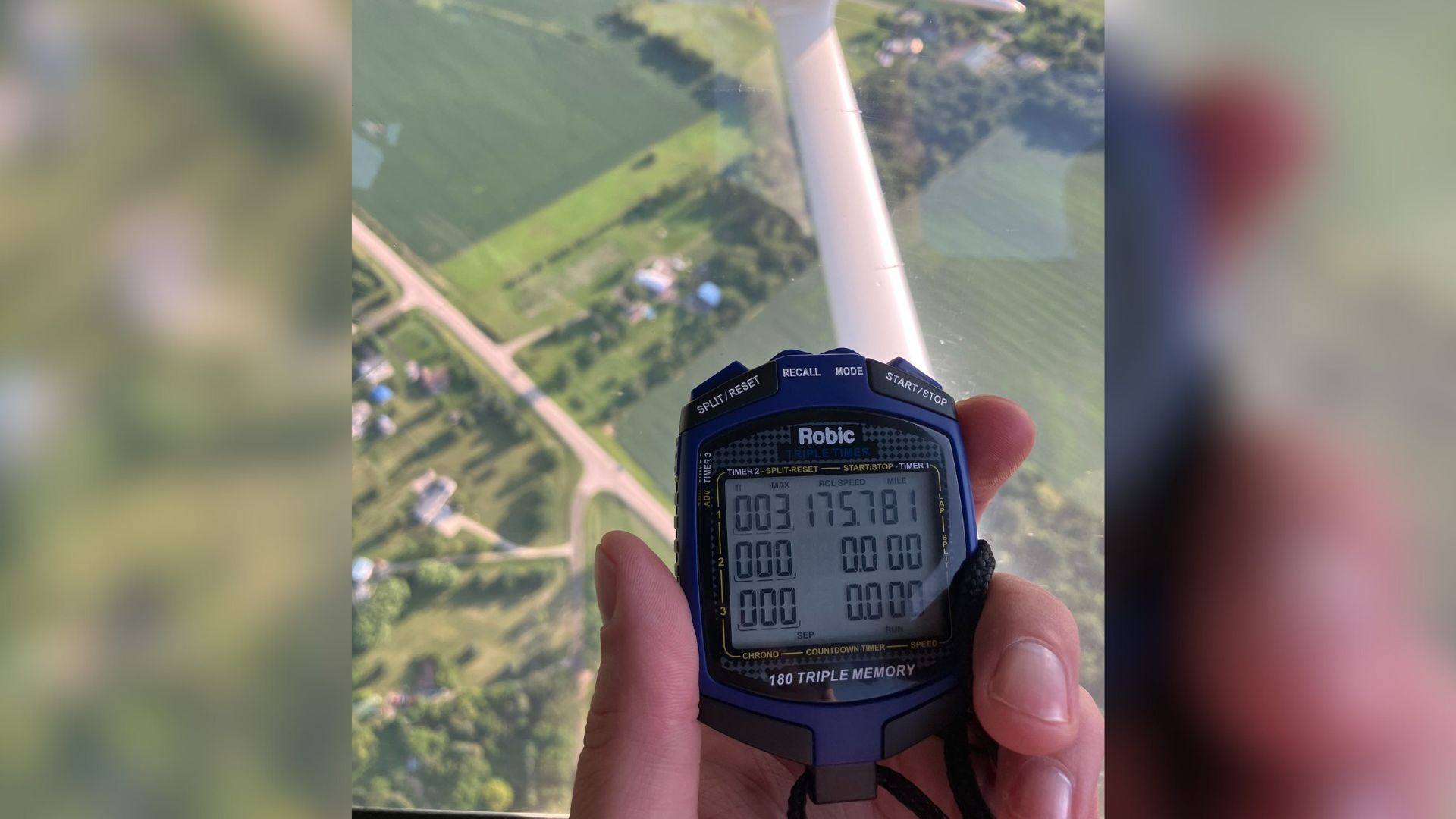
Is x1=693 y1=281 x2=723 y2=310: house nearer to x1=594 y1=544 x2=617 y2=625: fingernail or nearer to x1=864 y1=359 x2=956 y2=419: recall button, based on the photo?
x1=864 y1=359 x2=956 y2=419: recall button

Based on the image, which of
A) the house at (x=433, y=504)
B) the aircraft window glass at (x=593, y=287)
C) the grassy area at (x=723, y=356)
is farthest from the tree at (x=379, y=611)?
the grassy area at (x=723, y=356)

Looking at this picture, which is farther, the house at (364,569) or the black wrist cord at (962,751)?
the house at (364,569)

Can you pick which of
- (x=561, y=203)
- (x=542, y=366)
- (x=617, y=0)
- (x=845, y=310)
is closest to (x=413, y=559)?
(x=542, y=366)

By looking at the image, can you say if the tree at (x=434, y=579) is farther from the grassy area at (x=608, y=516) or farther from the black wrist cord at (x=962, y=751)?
the black wrist cord at (x=962, y=751)

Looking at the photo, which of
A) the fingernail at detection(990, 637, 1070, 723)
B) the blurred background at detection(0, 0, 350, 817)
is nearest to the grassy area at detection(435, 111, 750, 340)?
the fingernail at detection(990, 637, 1070, 723)

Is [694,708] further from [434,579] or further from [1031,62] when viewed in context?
[1031,62]

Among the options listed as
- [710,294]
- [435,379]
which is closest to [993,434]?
[710,294]
